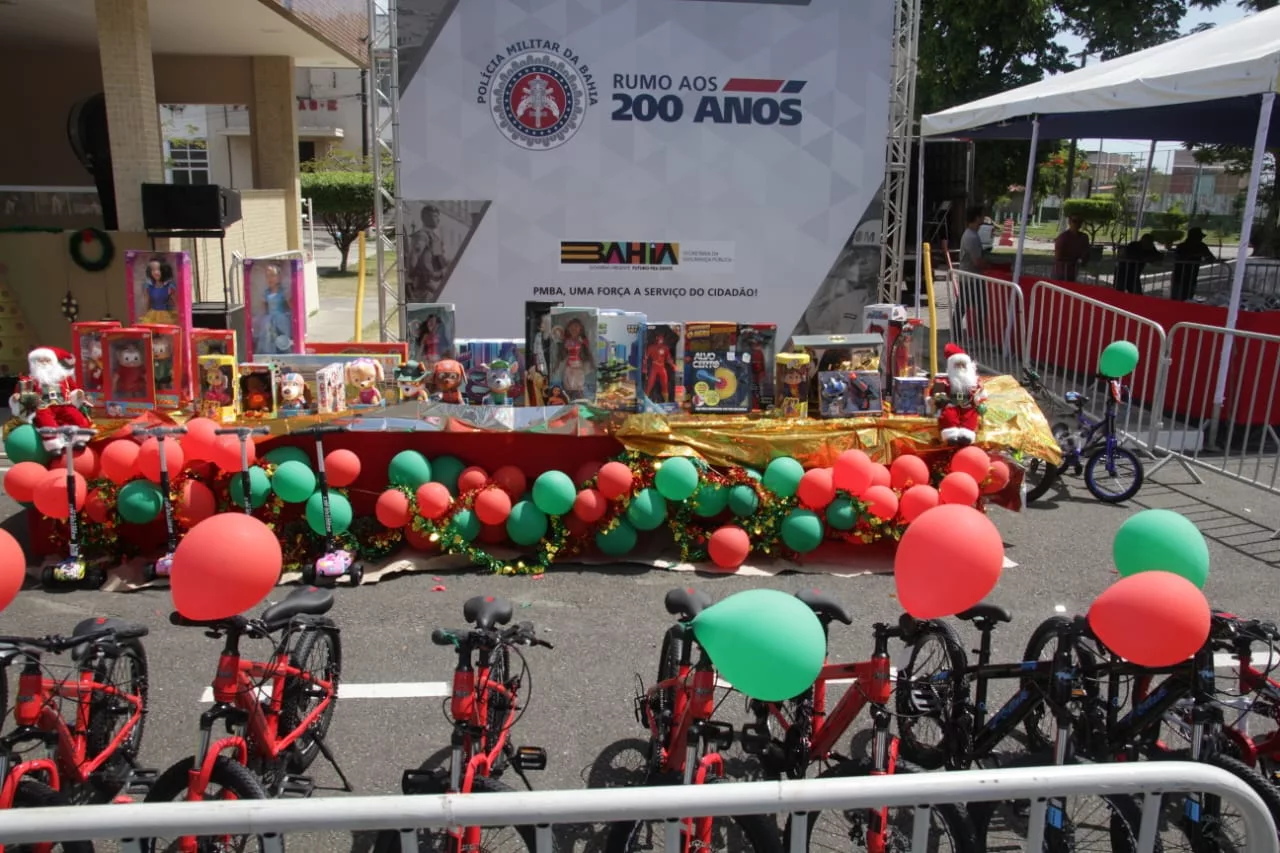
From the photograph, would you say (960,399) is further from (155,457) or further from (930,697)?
(155,457)

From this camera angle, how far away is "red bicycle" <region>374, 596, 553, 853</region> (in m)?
3.13

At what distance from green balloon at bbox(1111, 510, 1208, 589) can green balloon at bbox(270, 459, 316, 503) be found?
4347 mm

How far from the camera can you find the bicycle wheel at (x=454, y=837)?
3.03 metres

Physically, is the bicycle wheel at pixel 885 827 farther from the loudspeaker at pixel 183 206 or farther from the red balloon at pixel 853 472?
the loudspeaker at pixel 183 206

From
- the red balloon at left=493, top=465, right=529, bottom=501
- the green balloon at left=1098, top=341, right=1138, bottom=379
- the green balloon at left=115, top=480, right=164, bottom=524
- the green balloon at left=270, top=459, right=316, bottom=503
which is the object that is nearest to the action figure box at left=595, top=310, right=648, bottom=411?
the red balloon at left=493, top=465, right=529, bottom=501

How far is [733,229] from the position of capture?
9367 millimetres

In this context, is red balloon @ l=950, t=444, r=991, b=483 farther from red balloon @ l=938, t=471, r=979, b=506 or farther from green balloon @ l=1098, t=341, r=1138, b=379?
green balloon @ l=1098, t=341, r=1138, b=379

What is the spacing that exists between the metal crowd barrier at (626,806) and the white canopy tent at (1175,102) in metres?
7.00

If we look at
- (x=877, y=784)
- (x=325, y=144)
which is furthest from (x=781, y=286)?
(x=325, y=144)

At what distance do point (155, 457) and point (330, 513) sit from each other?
3.47 feet

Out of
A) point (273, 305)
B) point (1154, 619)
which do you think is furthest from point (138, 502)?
point (1154, 619)

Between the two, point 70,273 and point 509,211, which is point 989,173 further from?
point 70,273

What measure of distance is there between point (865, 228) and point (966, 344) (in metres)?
3.53

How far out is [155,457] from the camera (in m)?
5.88
